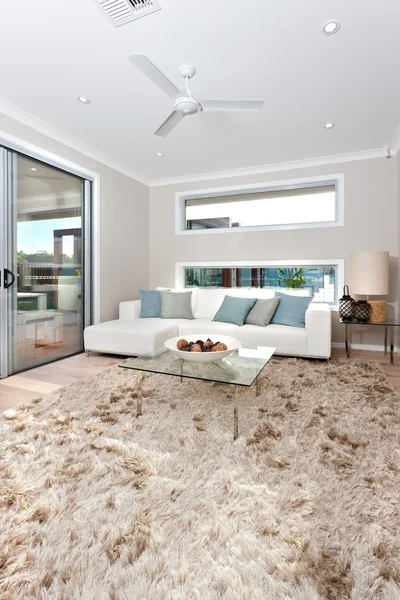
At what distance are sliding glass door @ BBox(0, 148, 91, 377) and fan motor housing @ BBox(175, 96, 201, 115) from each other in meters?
1.84

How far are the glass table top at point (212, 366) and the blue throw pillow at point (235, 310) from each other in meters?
1.43

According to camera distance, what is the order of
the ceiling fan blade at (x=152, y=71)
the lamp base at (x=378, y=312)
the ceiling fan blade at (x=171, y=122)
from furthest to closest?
the lamp base at (x=378, y=312) → the ceiling fan blade at (x=171, y=122) → the ceiling fan blade at (x=152, y=71)

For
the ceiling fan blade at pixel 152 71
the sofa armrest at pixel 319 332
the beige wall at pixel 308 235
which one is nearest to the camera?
the ceiling fan blade at pixel 152 71

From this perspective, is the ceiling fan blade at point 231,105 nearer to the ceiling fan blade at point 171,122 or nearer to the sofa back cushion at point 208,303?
the ceiling fan blade at point 171,122

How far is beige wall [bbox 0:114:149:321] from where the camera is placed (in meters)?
4.36

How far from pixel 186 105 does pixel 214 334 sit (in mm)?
2077

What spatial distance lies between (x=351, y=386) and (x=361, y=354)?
1394 mm

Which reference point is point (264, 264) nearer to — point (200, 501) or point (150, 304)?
point (150, 304)

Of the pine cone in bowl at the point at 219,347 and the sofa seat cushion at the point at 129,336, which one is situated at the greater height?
the pine cone in bowl at the point at 219,347

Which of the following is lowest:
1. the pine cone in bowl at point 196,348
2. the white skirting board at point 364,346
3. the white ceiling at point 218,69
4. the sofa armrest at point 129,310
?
the white skirting board at point 364,346

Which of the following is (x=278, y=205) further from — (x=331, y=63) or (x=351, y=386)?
(x=351, y=386)

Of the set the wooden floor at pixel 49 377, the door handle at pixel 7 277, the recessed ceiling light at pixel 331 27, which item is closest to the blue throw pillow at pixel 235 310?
the wooden floor at pixel 49 377

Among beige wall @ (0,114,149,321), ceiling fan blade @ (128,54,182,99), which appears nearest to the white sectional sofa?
beige wall @ (0,114,149,321)

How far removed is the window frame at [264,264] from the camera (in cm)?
436
